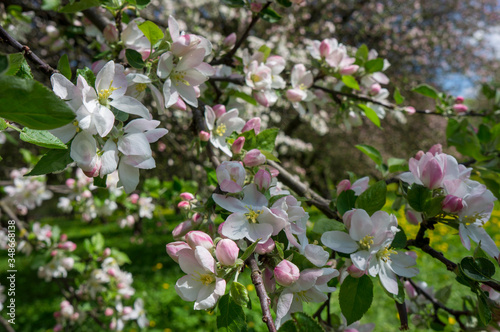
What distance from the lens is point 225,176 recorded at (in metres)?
0.72

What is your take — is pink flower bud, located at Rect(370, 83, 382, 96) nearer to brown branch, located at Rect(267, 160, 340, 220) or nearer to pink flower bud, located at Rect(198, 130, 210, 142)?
brown branch, located at Rect(267, 160, 340, 220)

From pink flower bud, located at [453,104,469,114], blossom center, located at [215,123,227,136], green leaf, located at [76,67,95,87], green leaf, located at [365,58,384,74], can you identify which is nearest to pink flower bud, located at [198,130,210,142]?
blossom center, located at [215,123,227,136]

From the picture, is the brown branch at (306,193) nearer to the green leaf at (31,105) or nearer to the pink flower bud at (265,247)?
the pink flower bud at (265,247)

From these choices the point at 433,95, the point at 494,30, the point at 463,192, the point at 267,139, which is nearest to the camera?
the point at 463,192

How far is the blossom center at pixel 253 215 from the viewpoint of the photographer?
26.7 inches

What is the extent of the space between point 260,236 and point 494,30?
920cm

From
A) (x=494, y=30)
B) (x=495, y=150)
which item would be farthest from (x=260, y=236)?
(x=494, y=30)

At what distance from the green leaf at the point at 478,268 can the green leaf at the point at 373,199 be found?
203mm

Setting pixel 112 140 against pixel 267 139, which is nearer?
pixel 112 140

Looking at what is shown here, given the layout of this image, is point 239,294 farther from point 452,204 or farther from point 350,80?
point 350,80

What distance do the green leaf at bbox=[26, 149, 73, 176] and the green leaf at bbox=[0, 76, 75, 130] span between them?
0.49 feet

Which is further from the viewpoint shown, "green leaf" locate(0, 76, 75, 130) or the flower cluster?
the flower cluster

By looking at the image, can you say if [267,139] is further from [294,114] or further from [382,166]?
[294,114]

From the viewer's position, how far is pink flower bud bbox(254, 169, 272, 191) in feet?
2.43
